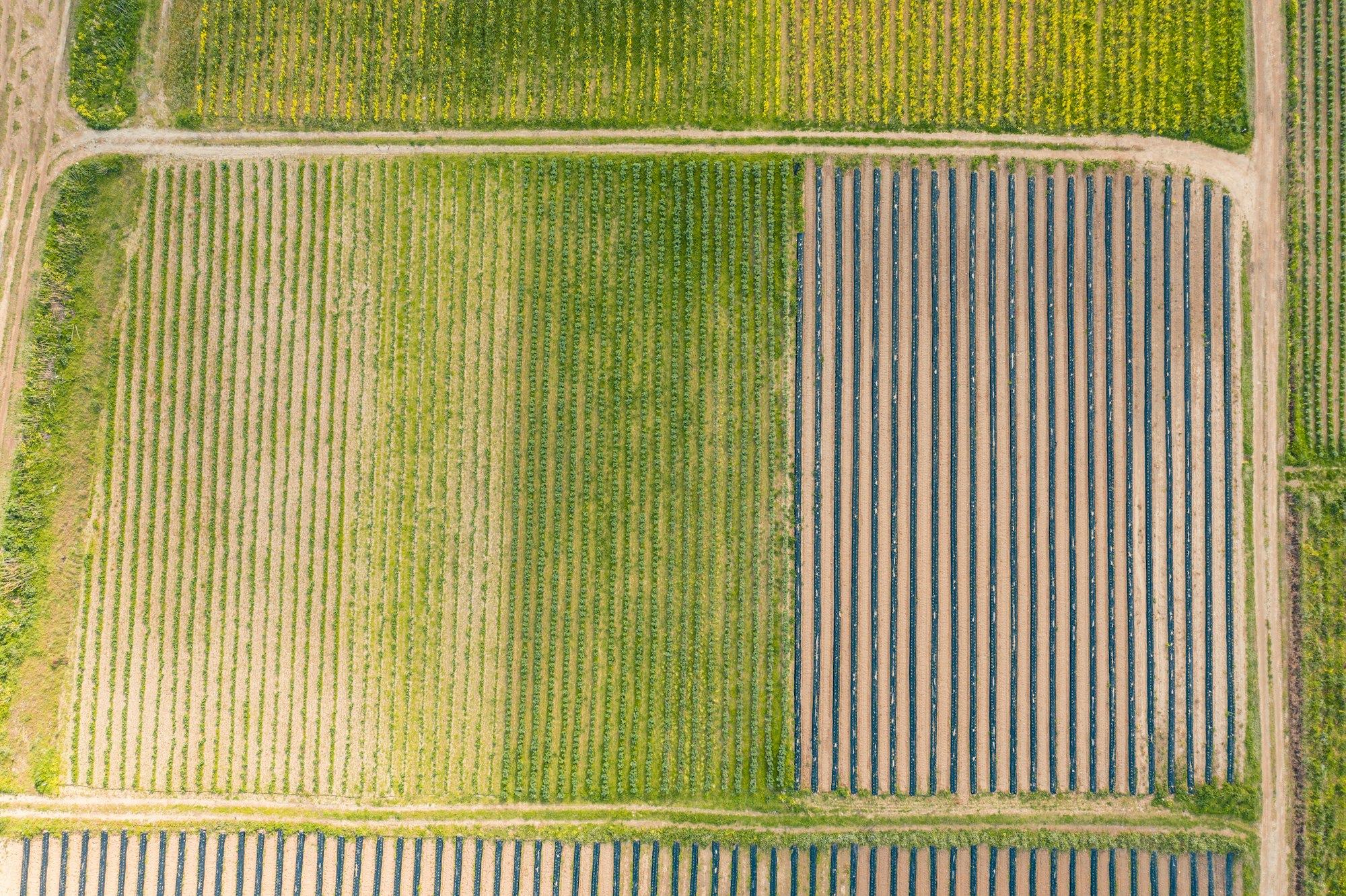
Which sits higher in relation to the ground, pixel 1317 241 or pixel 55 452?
pixel 1317 241

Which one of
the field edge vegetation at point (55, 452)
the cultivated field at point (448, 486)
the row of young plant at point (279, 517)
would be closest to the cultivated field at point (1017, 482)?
the cultivated field at point (448, 486)

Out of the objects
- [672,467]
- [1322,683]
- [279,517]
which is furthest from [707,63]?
[1322,683]

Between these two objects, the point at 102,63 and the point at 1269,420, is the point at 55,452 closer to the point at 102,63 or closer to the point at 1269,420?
the point at 102,63

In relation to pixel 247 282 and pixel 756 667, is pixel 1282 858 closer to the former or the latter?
pixel 756 667

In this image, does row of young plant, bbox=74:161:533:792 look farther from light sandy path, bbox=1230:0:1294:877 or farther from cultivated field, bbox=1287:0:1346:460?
cultivated field, bbox=1287:0:1346:460

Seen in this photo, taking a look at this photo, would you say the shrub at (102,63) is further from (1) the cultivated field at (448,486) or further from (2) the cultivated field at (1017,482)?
(2) the cultivated field at (1017,482)

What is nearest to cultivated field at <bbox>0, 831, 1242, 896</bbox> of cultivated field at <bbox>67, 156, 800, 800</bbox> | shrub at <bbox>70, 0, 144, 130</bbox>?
cultivated field at <bbox>67, 156, 800, 800</bbox>
